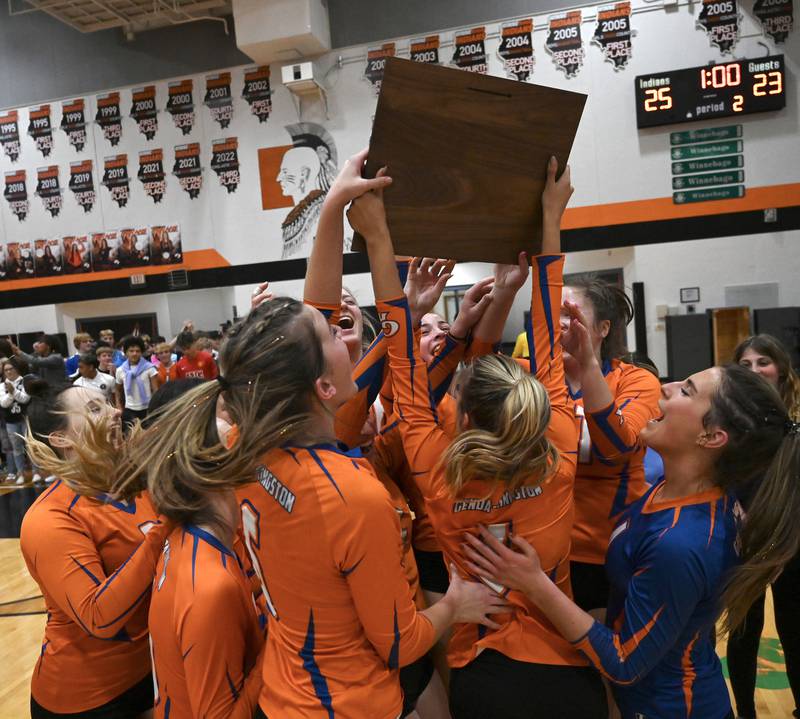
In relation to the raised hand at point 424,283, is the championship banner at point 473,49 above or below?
above

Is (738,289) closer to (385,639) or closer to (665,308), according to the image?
(665,308)

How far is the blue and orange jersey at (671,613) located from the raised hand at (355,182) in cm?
92

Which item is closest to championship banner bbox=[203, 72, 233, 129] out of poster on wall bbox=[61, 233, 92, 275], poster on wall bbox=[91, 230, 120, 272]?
poster on wall bbox=[91, 230, 120, 272]

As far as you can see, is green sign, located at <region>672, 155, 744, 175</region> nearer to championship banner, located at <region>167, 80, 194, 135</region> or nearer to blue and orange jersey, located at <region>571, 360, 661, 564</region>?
championship banner, located at <region>167, 80, 194, 135</region>

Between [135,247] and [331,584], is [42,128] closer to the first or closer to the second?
[135,247]

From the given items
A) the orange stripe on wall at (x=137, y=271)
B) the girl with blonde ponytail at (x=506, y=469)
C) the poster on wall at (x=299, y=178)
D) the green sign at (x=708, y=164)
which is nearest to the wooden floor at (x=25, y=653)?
the girl with blonde ponytail at (x=506, y=469)

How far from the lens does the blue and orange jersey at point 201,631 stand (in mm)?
1248

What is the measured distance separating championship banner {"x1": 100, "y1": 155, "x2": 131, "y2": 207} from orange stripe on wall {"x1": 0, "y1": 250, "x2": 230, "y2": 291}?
3.13 feet

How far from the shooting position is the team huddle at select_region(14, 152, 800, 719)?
45.4 inches

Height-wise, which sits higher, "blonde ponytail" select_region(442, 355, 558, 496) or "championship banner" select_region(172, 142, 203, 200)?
"championship banner" select_region(172, 142, 203, 200)

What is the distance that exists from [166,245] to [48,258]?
1866mm

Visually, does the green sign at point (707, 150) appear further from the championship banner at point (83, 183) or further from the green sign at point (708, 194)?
the championship banner at point (83, 183)

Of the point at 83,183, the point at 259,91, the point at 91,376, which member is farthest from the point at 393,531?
the point at 83,183

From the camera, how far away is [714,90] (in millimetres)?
6789
